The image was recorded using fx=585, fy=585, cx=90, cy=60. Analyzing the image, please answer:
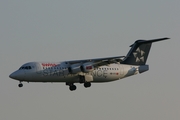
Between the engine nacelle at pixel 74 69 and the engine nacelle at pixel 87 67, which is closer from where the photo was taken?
the engine nacelle at pixel 74 69

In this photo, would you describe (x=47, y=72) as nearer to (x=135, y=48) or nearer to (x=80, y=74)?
(x=80, y=74)

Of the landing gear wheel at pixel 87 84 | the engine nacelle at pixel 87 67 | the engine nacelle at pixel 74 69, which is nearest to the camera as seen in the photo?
the engine nacelle at pixel 74 69

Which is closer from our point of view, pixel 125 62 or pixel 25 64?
pixel 25 64

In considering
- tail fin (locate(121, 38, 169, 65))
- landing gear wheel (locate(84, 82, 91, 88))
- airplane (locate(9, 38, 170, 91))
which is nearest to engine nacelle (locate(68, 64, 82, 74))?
airplane (locate(9, 38, 170, 91))

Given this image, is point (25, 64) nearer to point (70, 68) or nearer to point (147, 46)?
point (70, 68)

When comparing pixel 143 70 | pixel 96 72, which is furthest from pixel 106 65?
pixel 143 70

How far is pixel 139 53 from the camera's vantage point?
5659 centimetres

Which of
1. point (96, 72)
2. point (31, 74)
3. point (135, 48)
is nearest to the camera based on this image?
point (31, 74)

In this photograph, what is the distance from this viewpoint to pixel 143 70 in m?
55.3

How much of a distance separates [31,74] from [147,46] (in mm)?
13406

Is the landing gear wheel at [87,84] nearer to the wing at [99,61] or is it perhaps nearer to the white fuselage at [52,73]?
the white fuselage at [52,73]

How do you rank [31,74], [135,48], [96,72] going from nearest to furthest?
[31,74] < [96,72] < [135,48]

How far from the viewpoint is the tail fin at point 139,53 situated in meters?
55.8

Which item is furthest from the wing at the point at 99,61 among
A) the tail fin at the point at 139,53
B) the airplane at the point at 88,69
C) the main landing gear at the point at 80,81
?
the tail fin at the point at 139,53
